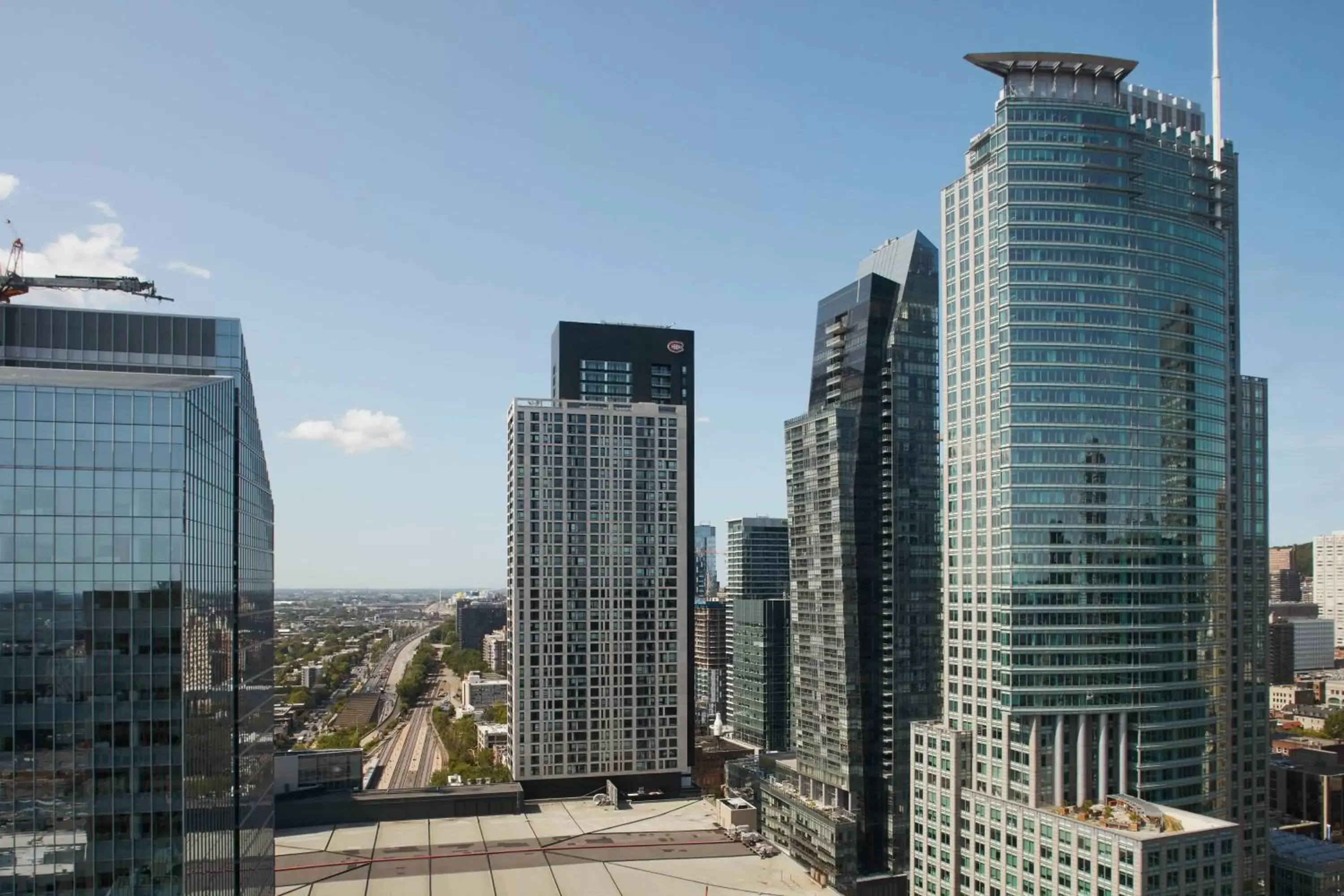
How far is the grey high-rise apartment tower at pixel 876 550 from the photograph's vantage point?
467 feet

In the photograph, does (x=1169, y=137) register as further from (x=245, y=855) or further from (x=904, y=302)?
(x=245, y=855)

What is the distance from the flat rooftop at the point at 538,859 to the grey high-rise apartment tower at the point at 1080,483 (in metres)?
29.4

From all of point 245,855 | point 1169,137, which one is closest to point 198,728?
point 245,855

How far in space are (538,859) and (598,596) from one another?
43.2m

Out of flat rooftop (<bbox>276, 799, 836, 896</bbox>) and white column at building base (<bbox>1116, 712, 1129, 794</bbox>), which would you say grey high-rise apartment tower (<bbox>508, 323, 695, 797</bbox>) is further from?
white column at building base (<bbox>1116, 712, 1129, 794</bbox>)

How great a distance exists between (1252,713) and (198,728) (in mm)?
106479

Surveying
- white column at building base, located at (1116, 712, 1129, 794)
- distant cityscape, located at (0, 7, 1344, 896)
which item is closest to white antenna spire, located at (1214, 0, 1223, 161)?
distant cityscape, located at (0, 7, 1344, 896)

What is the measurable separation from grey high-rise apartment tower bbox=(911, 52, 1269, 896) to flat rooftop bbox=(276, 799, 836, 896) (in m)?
29.4

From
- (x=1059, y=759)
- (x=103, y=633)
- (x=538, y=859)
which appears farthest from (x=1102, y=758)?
(x=103, y=633)

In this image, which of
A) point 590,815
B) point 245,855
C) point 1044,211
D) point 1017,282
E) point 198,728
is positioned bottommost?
point 590,815

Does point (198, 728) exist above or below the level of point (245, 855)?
above

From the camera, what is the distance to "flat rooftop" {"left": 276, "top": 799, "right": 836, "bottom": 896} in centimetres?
Answer: 11731

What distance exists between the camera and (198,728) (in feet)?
199

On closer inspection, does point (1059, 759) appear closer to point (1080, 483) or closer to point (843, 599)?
point (1080, 483)
